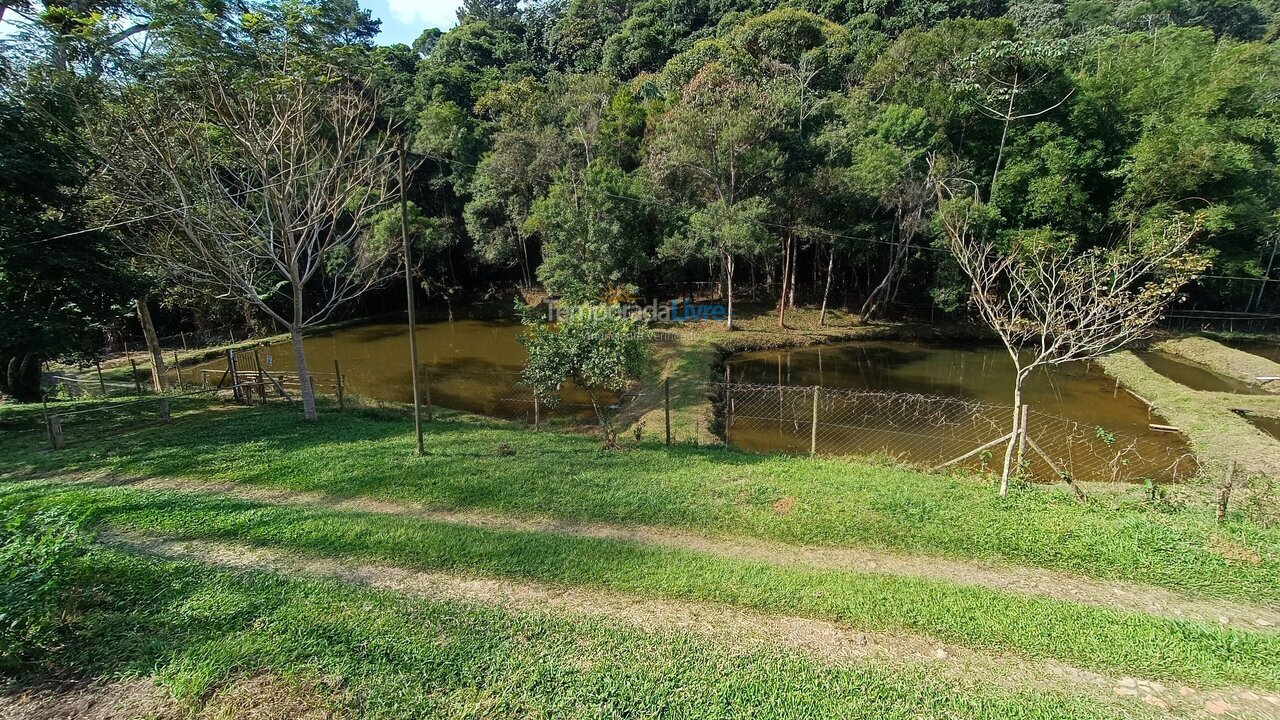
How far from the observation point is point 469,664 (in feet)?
13.8

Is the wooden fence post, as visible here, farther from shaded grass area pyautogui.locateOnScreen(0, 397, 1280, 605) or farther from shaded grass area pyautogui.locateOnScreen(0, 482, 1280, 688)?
shaded grass area pyautogui.locateOnScreen(0, 482, 1280, 688)

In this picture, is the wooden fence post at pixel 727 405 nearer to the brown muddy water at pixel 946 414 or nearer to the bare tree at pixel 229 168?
the brown muddy water at pixel 946 414

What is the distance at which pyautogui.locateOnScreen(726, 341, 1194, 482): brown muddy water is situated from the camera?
1047 centimetres

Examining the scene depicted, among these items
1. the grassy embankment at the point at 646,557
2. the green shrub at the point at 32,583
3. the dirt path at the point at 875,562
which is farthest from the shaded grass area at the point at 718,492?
the green shrub at the point at 32,583

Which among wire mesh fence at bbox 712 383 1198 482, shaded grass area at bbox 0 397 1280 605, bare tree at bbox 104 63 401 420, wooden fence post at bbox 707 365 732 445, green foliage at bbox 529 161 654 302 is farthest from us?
green foliage at bbox 529 161 654 302

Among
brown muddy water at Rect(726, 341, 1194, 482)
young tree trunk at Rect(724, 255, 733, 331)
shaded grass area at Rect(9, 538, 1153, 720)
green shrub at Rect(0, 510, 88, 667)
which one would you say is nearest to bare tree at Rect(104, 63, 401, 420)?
green shrub at Rect(0, 510, 88, 667)

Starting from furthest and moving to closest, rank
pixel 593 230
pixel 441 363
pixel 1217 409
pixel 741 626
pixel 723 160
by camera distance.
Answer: pixel 593 230 → pixel 723 160 → pixel 441 363 → pixel 1217 409 → pixel 741 626

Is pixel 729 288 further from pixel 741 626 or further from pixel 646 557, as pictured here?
pixel 741 626

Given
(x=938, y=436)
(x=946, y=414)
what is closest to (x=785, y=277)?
(x=946, y=414)

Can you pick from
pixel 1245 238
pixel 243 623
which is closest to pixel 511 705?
pixel 243 623

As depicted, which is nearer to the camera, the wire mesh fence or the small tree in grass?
the wire mesh fence

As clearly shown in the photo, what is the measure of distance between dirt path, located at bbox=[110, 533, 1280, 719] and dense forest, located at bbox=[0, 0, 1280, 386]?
20.3 ft

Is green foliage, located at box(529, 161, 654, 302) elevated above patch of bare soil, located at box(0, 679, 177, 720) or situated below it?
above

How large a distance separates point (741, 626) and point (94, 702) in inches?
202
